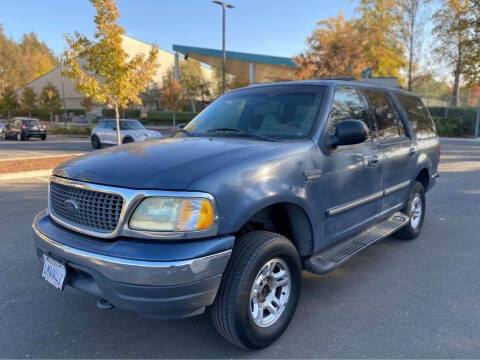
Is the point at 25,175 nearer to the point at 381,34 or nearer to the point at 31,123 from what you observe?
the point at 31,123

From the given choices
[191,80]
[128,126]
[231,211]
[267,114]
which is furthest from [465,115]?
[191,80]

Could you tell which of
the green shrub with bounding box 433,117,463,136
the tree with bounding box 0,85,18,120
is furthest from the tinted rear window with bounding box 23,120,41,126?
the tree with bounding box 0,85,18,120

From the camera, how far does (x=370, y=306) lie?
317cm

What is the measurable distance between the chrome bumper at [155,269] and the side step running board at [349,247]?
1.00 meters

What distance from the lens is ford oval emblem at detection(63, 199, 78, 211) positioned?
8.09 ft

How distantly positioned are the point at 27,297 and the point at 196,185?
2283 millimetres

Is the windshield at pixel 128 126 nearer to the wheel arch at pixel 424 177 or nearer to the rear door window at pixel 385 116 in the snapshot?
the wheel arch at pixel 424 177

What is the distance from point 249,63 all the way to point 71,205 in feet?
127

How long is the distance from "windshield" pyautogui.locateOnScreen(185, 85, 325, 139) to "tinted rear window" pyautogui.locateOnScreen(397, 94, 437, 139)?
1.86 metres

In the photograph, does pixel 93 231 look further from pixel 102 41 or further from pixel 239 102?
pixel 102 41

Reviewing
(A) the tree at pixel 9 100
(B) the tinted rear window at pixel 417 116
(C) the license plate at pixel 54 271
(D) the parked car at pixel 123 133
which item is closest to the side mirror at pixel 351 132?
(B) the tinted rear window at pixel 417 116

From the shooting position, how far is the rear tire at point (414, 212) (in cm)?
463

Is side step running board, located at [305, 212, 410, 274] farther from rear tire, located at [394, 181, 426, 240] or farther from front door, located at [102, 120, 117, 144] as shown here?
front door, located at [102, 120, 117, 144]

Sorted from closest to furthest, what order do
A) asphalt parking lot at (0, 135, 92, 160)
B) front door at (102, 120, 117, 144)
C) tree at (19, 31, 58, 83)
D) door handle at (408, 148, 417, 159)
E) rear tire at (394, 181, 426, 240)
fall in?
door handle at (408, 148, 417, 159), rear tire at (394, 181, 426, 240), asphalt parking lot at (0, 135, 92, 160), front door at (102, 120, 117, 144), tree at (19, 31, 58, 83)
